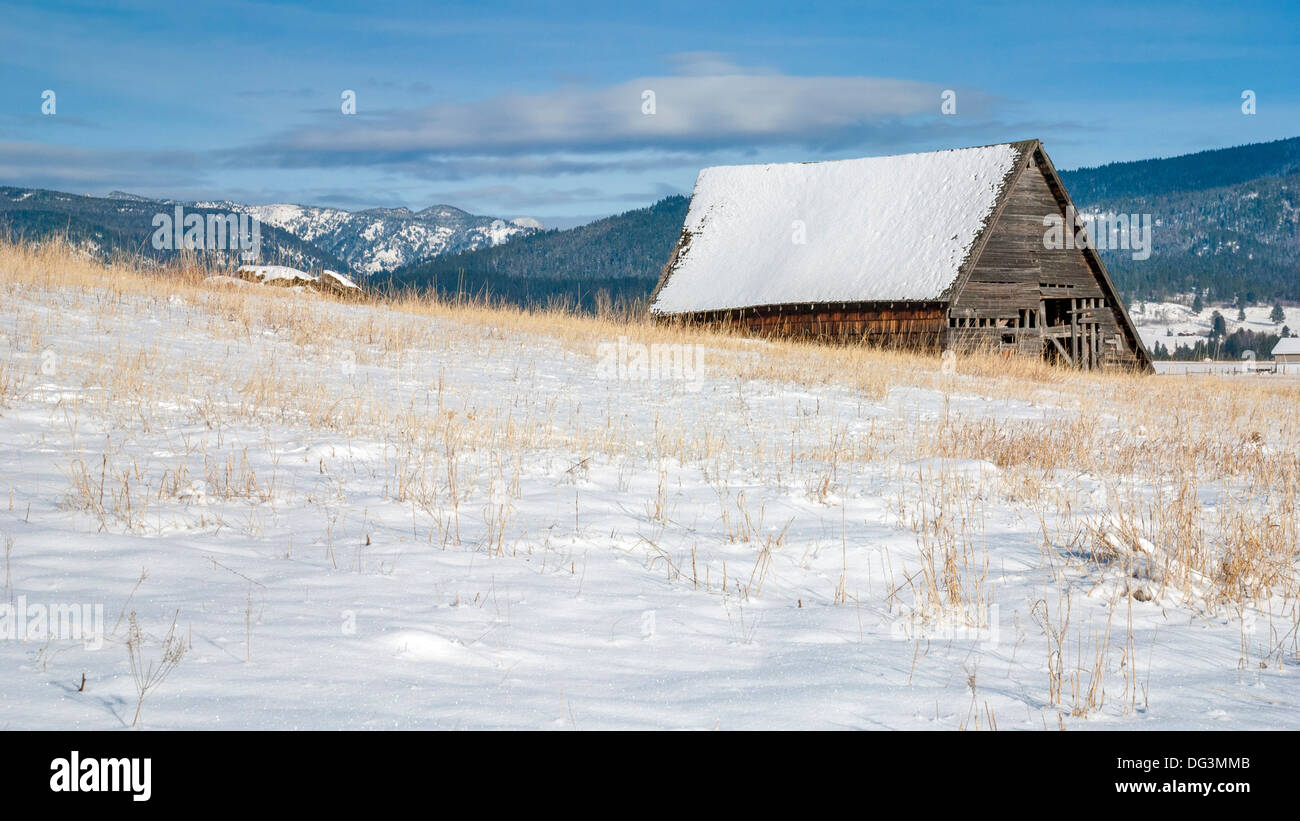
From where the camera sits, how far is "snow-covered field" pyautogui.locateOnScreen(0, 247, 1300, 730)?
3104mm

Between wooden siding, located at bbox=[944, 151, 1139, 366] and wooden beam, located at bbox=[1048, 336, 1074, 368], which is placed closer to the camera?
wooden siding, located at bbox=[944, 151, 1139, 366]

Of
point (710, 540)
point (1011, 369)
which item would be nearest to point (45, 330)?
point (710, 540)

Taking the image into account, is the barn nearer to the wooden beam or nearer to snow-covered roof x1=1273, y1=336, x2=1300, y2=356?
the wooden beam

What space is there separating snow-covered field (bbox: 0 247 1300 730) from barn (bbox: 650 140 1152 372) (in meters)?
14.6

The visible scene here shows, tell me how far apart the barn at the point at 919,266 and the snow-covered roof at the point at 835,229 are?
50mm

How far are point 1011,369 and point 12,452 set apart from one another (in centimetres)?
1859

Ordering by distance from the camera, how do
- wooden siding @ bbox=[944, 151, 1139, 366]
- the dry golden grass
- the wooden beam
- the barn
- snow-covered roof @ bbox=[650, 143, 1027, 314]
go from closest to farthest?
the dry golden grass, the barn, wooden siding @ bbox=[944, 151, 1139, 366], snow-covered roof @ bbox=[650, 143, 1027, 314], the wooden beam

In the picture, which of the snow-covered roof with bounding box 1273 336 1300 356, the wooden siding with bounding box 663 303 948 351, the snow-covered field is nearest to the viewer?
the snow-covered field

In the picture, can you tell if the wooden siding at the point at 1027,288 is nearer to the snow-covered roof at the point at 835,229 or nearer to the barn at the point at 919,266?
the barn at the point at 919,266

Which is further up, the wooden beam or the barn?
the barn

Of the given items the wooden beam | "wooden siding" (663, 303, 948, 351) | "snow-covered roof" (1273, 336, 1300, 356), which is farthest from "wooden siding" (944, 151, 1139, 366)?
"snow-covered roof" (1273, 336, 1300, 356)

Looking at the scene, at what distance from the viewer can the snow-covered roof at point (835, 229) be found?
1023 inches

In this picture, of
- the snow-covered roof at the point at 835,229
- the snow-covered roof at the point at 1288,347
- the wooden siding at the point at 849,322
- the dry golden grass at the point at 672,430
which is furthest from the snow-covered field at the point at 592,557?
the snow-covered roof at the point at 1288,347

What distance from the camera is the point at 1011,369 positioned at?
20.0m
